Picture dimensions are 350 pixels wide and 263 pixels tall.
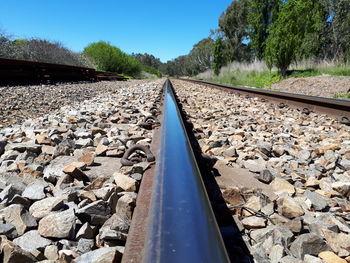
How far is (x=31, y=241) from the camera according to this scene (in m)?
0.92

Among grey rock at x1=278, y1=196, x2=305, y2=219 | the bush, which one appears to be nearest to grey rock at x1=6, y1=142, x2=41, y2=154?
A: grey rock at x1=278, y1=196, x2=305, y2=219

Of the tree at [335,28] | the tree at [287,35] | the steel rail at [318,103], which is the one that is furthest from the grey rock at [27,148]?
the tree at [335,28]

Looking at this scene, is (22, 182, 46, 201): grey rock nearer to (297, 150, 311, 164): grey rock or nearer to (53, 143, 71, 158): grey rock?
(53, 143, 71, 158): grey rock

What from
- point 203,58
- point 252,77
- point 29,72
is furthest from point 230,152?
point 203,58

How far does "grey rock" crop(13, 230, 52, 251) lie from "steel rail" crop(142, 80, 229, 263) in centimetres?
39

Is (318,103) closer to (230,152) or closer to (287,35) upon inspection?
→ (230,152)

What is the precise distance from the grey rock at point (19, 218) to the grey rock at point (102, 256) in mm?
302

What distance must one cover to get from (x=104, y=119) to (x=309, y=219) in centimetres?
253

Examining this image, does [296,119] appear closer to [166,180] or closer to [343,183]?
[343,183]

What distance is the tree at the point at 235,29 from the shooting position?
4146cm

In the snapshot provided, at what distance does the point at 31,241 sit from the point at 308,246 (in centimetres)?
94

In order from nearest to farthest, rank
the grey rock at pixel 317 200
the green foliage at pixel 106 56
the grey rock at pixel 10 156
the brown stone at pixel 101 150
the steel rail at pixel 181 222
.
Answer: the steel rail at pixel 181 222, the grey rock at pixel 317 200, the grey rock at pixel 10 156, the brown stone at pixel 101 150, the green foliage at pixel 106 56

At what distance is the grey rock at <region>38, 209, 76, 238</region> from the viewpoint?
0.96 m

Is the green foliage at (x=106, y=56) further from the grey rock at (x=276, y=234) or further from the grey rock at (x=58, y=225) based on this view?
the grey rock at (x=276, y=234)
